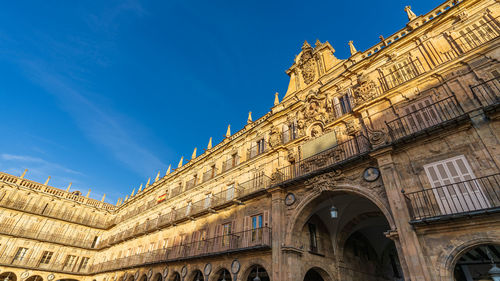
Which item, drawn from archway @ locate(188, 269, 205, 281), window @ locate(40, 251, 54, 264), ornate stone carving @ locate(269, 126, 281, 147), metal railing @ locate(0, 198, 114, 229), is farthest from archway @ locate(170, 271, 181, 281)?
metal railing @ locate(0, 198, 114, 229)

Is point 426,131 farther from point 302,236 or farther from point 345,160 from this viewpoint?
point 302,236

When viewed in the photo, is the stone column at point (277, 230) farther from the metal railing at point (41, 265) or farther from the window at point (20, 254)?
the window at point (20, 254)

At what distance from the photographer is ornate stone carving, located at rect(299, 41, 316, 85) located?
18625 mm

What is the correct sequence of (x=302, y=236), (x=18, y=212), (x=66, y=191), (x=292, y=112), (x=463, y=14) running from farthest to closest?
1. (x=66, y=191)
2. (x=18, y=212)
3. (x=292, y=112)
4. (x=302, y=236)
5. (x=463, y=14)

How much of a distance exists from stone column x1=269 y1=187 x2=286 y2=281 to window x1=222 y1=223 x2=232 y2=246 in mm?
4584

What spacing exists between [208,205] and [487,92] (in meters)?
20.4

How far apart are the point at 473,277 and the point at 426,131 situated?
6.35 m

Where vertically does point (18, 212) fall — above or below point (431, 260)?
above

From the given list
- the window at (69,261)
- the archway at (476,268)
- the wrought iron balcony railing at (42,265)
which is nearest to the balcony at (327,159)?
the archway at (476,268)

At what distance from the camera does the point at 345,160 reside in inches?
470

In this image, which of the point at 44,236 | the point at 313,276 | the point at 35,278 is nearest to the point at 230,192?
the point at 313,276

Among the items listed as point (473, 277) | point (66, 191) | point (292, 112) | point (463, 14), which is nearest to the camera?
point (473, 277)

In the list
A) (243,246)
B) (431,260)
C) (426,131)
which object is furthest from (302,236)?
(426,131)

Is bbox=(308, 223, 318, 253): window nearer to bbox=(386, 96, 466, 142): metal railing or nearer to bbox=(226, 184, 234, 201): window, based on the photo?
bbox=(226, 184, 234, 201): window
